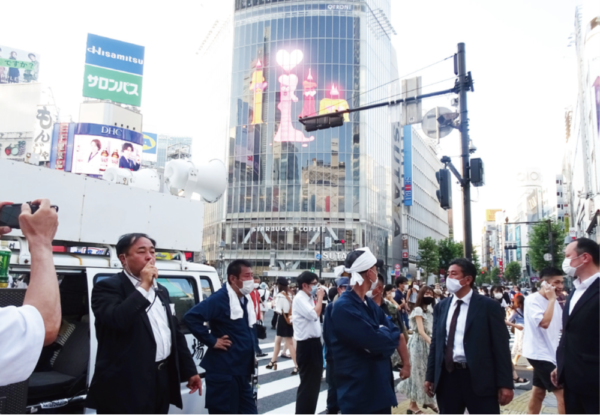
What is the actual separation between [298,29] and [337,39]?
5.08 metres

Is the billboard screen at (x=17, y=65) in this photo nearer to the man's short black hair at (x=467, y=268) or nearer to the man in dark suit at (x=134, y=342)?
the man in dark suit at (x=134, y=342)

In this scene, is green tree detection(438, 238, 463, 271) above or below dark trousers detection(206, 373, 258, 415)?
above

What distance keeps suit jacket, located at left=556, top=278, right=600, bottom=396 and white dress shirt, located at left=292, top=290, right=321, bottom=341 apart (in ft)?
11.0

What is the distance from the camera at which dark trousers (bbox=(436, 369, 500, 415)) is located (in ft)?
12.6

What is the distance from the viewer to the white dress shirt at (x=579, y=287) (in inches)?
152

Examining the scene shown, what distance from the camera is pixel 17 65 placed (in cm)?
5906

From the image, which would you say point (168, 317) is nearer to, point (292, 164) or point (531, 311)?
point (531, 311)

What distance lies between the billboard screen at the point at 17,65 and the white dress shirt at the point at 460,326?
2605 inches

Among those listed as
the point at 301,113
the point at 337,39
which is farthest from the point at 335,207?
the point at 337,39

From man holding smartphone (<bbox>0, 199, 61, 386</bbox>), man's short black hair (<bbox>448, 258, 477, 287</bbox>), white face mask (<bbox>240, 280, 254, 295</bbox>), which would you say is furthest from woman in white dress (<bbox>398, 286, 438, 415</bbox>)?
man holding smartphone (<bbox>0, 199, 61, 386</bbox>)

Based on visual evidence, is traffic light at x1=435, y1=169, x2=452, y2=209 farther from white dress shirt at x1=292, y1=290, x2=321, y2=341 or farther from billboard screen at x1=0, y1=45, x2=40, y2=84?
billboard screen at x1=0, y1=45, x2=40, y2=84

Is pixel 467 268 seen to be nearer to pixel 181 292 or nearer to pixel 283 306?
Answer: pixel 181 292

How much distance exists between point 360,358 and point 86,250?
2.67 metres

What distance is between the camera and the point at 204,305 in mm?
4391
